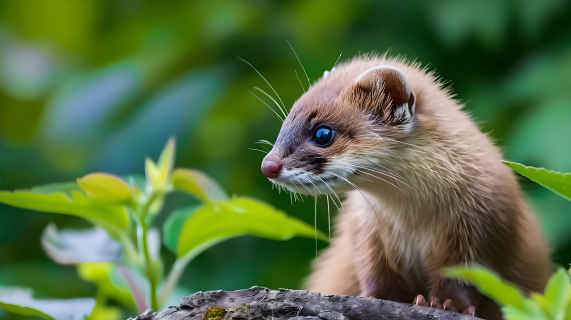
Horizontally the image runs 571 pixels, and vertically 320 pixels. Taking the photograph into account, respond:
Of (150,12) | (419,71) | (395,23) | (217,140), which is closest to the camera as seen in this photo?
(419,71)

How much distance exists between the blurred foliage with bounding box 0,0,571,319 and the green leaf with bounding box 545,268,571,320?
5.79 feet

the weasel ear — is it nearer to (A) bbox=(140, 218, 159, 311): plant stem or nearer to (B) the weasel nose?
(B) the weasel nose

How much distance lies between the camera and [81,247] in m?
1.62

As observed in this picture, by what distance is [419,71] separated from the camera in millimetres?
1763

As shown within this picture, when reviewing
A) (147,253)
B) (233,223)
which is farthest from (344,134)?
(147,253)

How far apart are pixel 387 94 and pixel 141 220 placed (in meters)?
0.76

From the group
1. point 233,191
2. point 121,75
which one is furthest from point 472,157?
point 121,75

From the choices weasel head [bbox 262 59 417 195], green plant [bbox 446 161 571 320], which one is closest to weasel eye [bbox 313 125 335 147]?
weasel head [bbox 262 59 417 195]

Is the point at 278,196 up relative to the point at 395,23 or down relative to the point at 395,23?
down

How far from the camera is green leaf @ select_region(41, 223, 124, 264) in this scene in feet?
4.82

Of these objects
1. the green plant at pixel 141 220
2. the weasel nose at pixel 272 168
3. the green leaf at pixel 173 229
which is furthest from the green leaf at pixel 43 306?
the weasel nose at pixel 272 168

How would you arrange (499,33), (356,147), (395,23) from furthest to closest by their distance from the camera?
(395,23)
(499,33)
(356,147)

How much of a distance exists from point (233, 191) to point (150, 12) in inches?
47.4

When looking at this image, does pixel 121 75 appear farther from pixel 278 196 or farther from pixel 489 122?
pixel 489 122
